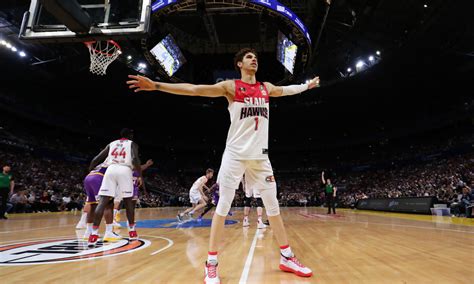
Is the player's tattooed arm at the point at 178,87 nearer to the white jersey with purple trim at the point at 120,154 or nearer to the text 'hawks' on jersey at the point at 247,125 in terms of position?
the text 'hawks' on jersey at the point at 247,125

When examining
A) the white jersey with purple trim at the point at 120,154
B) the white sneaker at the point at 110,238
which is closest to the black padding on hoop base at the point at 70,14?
the white jersey with purple trim at the point at 120,154

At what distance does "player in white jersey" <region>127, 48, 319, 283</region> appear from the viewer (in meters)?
2.81

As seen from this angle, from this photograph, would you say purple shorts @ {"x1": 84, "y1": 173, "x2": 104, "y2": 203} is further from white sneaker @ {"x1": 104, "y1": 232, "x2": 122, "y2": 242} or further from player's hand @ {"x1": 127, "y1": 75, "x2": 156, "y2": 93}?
player's hand @ {"x1": 127, "y1": 75, "x2": 156, "y2": 93}

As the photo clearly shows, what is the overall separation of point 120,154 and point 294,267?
3.44 metres

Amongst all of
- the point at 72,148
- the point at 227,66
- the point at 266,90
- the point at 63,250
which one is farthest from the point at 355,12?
the point at 72,148

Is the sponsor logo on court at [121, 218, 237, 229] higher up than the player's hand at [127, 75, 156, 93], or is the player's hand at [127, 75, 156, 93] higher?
the player's hand at [127, 75, 156, 93]

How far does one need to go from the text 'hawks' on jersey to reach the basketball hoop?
5.90 meters

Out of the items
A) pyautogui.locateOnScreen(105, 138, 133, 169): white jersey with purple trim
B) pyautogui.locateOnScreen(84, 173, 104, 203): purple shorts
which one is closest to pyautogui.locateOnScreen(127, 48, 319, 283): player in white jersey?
pyautogui.locateOnScreen(105, 138, 133, 169): white jersey with purple trim

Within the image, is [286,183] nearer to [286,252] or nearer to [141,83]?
[286,252]

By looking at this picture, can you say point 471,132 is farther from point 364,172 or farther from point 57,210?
point 57,210

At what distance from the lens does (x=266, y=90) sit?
318 cm

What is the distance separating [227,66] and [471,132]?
2234 cm

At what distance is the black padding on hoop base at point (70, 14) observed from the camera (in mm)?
5203

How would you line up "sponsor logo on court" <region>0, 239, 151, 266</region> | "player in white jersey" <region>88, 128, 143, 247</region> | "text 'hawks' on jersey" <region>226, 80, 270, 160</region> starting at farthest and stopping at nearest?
"player in white jersey" <region>88, 128, 143, 247</region> < "sponsor logo on court" <region>0, 239, 151, 266</region> < "text 'hawks' on jersey" <region>226, 80, 270, 160</region>
